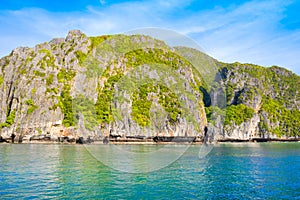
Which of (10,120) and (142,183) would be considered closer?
(142,183)

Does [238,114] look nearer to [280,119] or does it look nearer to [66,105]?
[280,119]

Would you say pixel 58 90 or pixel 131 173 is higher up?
pixel 58 90

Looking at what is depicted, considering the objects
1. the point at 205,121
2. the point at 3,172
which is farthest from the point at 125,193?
the point at 205,121

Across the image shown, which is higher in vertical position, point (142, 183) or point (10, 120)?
point (10, 120)

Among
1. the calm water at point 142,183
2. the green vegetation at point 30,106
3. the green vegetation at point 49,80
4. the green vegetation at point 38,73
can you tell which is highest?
the green vegetation at point 38,73

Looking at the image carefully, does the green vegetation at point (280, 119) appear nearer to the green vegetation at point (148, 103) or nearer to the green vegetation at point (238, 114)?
the green vegetation at point (238, 114)

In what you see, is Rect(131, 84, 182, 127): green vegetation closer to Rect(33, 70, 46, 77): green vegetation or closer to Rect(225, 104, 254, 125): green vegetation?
Rect(225, 104, 254, 125): green vegetation

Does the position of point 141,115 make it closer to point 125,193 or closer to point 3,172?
point 3,172

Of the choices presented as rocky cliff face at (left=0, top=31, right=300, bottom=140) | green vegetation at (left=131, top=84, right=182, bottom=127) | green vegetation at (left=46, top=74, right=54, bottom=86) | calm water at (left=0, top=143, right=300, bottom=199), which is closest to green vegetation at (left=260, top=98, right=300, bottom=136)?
rocky cliff face at (left=0, top=31, right=300, bottom=140)

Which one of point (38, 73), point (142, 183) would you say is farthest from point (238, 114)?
point (142, 183)

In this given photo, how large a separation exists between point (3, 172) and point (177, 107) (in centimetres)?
8628

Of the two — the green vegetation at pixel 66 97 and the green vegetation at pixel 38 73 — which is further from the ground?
the green vegetation at pixel 38 73

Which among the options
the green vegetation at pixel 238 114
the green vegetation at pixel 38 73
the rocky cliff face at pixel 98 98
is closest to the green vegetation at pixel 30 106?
the rocky cliff face at pixel 98 98

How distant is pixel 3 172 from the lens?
99.3 ft
